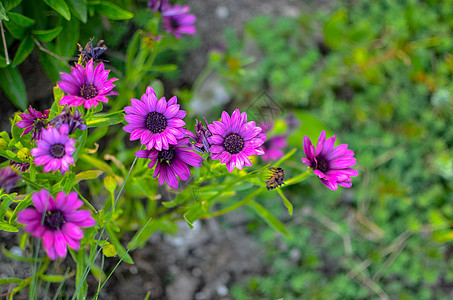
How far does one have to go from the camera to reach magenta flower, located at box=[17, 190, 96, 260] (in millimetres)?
762

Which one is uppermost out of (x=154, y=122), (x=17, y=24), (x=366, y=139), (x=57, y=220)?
(x=17, y=24)

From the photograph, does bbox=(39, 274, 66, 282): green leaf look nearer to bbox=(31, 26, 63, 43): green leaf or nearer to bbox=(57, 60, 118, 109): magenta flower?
bbox=(57, 60, 118, 109): magenta flower

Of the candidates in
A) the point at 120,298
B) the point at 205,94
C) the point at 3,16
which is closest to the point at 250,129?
the point at 3,16

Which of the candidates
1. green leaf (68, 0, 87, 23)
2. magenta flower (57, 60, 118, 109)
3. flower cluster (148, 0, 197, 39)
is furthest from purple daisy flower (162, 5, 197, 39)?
magenta flower (57, 60, 118, 109)

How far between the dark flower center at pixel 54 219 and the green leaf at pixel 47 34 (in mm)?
625

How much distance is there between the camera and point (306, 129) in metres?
1.75

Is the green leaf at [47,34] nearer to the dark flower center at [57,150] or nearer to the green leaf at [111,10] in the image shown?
the green leaf at [111,10]

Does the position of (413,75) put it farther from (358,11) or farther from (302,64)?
(302,64)

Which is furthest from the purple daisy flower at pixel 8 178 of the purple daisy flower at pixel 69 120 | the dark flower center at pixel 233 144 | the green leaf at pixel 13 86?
the dark flower center at pixel 233 144

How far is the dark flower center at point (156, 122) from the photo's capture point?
90cm

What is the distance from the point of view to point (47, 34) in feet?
3.87

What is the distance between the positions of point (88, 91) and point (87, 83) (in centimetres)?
3

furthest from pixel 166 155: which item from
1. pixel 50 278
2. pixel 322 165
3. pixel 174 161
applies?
pixel 50 278

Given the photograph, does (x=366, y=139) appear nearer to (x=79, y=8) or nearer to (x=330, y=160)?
(x=330, y=160)
